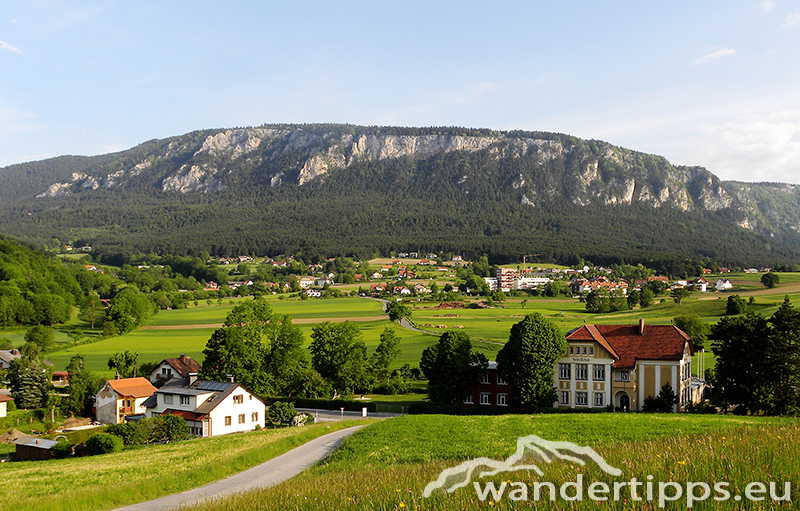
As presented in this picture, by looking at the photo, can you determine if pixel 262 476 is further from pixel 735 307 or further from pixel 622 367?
pixel 735 307

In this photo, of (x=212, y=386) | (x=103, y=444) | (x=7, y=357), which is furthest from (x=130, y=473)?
(x=7, y=357)

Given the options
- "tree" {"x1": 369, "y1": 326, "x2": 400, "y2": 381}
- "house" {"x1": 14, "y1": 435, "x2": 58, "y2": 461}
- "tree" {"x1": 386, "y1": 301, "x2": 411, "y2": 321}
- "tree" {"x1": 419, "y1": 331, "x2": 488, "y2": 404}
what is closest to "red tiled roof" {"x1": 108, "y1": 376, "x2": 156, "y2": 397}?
"house" {"x1": 14, "y1": 435, "x2": 58, "y2": 461}

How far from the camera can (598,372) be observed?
43.3 metres

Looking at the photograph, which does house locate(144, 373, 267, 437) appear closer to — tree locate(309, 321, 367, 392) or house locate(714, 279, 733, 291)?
tree locate(309, 321, 367, 392)

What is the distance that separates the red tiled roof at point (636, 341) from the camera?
42250 millimetres

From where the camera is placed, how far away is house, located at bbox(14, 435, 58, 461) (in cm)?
3334

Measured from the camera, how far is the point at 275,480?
1984cm

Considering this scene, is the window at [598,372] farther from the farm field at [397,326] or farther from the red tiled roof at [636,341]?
the farm field at [397,326]

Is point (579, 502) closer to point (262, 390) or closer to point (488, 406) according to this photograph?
point (488, 406)

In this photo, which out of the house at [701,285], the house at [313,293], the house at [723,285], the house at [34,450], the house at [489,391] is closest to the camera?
the house at [34,450]

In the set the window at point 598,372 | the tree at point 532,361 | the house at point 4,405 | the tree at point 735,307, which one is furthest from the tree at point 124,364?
the tree at point 735,307

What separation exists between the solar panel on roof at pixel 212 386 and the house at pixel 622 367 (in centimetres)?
2481

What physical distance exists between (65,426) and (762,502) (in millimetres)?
49725

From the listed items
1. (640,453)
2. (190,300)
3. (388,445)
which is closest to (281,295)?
(190,300)
